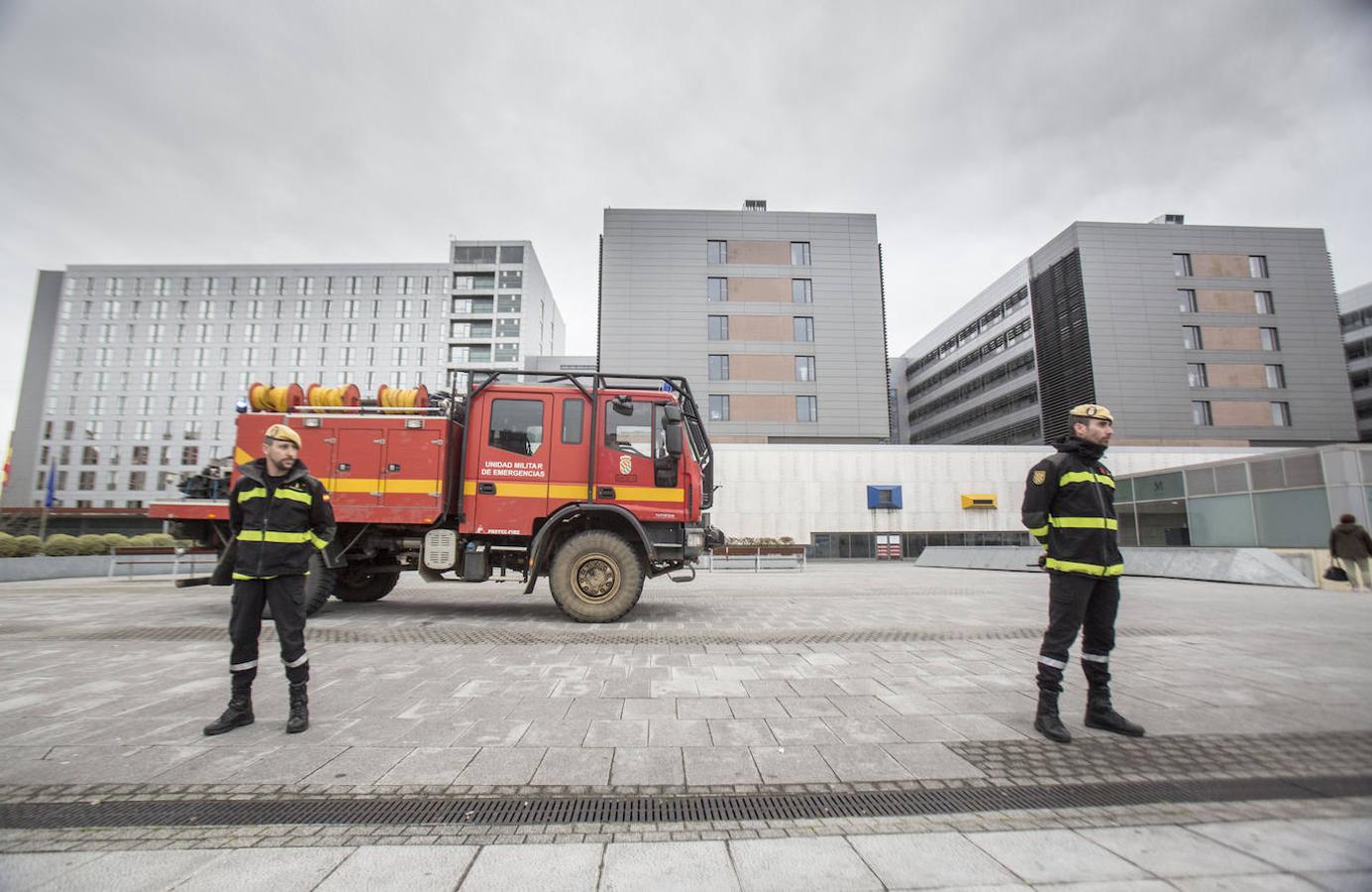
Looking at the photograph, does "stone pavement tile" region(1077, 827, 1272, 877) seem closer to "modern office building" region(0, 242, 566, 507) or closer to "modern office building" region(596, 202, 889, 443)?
"modern office building" region(596, 202, 889, 443)

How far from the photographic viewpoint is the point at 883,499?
3064cm

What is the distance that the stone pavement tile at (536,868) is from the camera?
202 cm

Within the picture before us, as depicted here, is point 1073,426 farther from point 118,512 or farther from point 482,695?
point 118,512

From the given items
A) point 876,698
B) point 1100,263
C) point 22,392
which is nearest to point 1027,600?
point 876,698

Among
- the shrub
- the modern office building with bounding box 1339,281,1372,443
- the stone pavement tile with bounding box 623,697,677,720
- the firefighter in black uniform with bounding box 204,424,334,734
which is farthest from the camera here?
the modern office building with bounding box 1339,281,1372,443

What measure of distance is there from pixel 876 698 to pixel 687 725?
5.10ft

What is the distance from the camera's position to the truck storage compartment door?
762 centimetres

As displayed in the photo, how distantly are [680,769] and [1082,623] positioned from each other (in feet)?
9.23

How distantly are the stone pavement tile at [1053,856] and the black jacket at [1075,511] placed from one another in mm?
1756

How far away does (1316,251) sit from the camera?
130 ft

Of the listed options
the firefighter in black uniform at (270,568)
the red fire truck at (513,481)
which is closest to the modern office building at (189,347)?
the red fire truck at (513,481)

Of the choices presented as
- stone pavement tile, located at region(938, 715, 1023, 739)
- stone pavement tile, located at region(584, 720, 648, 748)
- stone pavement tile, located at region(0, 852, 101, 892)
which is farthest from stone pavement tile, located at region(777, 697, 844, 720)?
stone pavement tile, located at region(0, 852, 101, 892)

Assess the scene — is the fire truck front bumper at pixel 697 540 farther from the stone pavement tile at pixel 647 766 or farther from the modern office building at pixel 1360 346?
the modern office building at pixel 1360 346

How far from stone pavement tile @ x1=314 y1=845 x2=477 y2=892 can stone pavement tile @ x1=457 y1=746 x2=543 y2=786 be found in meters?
0.65
